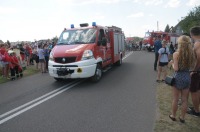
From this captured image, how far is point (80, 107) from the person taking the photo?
7070mm

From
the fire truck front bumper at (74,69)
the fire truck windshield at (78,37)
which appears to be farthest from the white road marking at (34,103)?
the fire truck windshield at (78,37)

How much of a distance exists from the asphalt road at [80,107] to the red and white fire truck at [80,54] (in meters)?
0.55

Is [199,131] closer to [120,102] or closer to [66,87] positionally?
[120,102]

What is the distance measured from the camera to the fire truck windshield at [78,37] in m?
11.1

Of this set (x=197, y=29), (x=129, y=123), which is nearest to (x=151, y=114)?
(x=129, y=123)

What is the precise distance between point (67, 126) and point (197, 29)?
3548mm

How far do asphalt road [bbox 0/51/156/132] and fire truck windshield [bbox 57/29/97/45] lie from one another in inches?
68.7

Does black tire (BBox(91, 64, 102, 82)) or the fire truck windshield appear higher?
the fire truck windshield

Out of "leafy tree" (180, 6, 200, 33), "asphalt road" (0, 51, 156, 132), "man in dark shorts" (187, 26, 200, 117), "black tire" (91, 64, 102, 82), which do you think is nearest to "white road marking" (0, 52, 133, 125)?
"asphalt road" (0, 51, 156, 132)

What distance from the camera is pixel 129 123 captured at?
18.7 feet

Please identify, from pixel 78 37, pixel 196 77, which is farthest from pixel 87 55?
pixel 196 77

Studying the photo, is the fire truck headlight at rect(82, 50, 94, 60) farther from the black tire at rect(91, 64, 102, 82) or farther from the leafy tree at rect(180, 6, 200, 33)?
the leafy tree at rect(180, 6, 200, 33)

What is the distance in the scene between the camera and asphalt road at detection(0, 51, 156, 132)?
5648 millimetres

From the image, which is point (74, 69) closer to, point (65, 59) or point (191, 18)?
point (65, 59)
